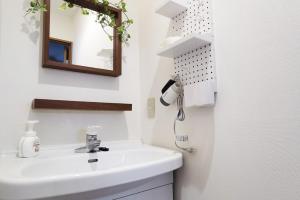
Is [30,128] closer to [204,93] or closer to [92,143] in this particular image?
[92,143]

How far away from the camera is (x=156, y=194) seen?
86cm

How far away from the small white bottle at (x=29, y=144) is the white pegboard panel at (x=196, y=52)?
743 mm

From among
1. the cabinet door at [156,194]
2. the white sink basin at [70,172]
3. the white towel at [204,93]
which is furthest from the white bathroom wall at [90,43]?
the cabinet door at [156,194]

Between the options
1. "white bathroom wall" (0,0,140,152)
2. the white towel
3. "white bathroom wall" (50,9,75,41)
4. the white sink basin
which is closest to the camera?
the white sink basin

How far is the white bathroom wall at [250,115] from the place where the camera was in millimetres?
562

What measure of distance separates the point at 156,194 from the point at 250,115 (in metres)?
0.54

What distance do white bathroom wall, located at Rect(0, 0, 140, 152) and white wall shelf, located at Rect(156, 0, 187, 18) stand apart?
1.67ft

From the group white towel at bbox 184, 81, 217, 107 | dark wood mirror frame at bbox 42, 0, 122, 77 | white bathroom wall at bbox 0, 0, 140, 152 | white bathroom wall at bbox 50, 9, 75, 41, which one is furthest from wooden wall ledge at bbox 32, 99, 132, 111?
white towel at bbox 184, 81, 217, 107

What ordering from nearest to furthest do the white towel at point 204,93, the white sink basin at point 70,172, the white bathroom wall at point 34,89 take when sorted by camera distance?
1. the white sink basin at point 70,172
2. the white towel at point 204,93
3. the white bathroom wall at point 34,89

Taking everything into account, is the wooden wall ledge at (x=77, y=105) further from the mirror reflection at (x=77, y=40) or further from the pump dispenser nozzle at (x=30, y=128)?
the mirror reflection at (x=77, y=40)

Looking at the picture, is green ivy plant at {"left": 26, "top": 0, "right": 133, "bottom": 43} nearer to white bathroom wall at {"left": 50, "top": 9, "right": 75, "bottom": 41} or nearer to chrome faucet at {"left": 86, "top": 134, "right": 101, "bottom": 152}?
white bathroom wall at {"left": 50, "top": 9, "right": 75, "bottom": 41}

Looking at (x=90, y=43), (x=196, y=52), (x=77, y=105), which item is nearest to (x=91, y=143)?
(x=77, y=105)

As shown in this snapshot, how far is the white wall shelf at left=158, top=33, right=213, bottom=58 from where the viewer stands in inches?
30.7

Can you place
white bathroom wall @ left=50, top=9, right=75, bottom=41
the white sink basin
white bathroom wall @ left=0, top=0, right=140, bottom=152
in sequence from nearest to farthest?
1. the white sink basin
2. white bathroom wall @ left=0, top=0, right=140, bottom=152
3. white bathroom wall @ left=50, top=9, right=75, bottom=41
